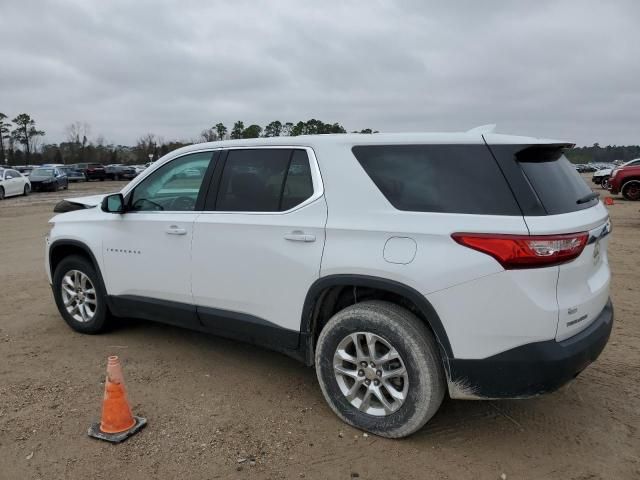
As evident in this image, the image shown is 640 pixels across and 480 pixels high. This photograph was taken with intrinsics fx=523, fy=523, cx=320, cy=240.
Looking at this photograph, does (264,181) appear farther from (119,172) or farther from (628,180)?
(119,172)

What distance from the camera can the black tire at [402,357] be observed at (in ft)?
9.83

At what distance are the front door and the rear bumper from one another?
7.20 ft

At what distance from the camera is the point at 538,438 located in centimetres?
325

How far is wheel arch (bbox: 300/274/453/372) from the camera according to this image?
2.93 meters

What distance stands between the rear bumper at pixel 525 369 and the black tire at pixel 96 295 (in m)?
3.36

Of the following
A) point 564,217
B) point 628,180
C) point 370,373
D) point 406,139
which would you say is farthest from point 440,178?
point 628,180

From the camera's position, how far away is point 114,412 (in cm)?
328

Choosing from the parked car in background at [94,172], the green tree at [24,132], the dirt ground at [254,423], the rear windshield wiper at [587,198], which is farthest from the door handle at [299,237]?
the green tree at [24,132]

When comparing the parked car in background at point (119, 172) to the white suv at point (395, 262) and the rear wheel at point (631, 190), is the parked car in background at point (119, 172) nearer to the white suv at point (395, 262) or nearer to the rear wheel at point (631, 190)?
the rear wheel at point (631, 190)

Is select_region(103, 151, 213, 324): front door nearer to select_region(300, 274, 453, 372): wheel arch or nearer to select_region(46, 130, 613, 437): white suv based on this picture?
select_region(46, 130, 613, 437): white suv

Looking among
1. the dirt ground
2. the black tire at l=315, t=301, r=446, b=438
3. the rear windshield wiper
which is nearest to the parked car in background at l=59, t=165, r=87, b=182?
the dirt ground

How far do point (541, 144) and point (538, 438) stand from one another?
70.9 inches

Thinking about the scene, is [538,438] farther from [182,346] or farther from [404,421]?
[182,346]

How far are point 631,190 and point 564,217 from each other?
68.8ft
